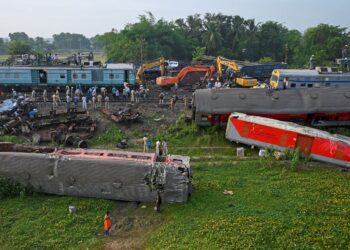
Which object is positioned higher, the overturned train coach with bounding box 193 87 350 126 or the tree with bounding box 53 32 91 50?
the tree with bounding box 53 32 91 50

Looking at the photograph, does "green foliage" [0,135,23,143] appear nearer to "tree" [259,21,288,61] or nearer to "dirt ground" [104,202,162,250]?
"dirt ground" [104,202,162,250]

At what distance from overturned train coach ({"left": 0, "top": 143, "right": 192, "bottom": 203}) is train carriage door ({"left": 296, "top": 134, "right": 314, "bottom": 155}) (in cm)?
685

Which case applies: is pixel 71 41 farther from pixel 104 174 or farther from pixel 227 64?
pixel 104 174

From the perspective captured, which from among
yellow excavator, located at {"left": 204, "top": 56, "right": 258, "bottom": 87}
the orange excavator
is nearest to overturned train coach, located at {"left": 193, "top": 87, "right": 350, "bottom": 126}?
yellow excavator, located at {"left": 204, "top": 56, "right": 258, "bottom": 87}

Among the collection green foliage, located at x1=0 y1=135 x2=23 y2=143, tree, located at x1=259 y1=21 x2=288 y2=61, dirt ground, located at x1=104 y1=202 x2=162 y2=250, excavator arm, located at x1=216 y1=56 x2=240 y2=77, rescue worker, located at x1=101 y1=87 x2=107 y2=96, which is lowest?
dirt ground, located at x1=104 y1=202 x2=162 y2=250

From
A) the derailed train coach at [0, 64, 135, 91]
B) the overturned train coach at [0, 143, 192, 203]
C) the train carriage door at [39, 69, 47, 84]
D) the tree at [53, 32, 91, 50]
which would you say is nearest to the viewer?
the overturned train coach at [0, 143, 192, 203]

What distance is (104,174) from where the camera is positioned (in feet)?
52.5

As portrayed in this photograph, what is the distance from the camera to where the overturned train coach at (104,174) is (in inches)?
616

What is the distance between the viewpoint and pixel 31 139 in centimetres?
2330

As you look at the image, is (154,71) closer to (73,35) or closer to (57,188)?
(57,188)

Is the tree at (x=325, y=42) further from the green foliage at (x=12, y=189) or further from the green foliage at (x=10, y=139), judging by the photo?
the green foliage at (x=12, y=189)

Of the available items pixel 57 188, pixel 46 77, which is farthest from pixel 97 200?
pixel 46 77

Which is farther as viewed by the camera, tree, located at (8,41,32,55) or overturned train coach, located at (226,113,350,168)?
tree, located at (8,41,32,55)

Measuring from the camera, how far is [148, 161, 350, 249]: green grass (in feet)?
42.3
